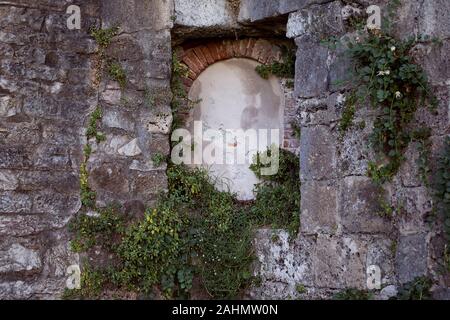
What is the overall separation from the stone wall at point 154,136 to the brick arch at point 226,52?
0.15m

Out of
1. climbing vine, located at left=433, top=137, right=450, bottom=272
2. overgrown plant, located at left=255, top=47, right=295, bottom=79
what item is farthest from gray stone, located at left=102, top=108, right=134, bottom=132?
climbing vine, located at left=433, top=137, right=450, bottom=272

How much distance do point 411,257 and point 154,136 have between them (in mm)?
2074

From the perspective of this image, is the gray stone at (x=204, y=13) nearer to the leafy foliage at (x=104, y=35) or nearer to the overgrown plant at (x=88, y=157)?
the leafy foliage at (x=104, y=35)

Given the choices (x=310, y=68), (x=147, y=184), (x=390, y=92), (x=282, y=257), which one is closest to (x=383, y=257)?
(x=282, y=257)

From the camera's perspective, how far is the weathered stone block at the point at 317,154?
4.61 meters

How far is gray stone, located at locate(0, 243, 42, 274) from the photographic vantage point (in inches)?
182

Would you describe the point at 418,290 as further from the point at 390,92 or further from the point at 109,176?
the point at 109,176

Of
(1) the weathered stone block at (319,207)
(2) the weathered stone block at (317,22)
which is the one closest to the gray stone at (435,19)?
(2) the weathered stone block at (317,22)

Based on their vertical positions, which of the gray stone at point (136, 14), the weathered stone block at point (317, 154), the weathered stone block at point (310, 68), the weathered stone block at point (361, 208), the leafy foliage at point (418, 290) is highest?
the gray stone at point (136, 14)

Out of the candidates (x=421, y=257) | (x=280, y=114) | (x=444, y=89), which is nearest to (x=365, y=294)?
(x=421, y=257)

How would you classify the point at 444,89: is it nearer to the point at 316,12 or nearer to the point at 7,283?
the point at 316,12

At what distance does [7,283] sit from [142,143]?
1370 mm

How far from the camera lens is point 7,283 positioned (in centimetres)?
463

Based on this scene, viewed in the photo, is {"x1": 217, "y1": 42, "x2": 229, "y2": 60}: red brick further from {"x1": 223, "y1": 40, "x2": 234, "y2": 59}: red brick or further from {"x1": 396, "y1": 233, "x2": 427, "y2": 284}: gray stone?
{"x1": 396, "y1": 233, "x2": 427, "y2": 284}: gray stone
